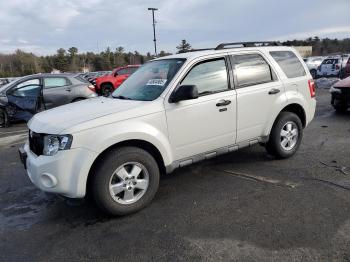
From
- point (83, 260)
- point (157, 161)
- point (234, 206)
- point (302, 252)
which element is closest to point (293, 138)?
point (234, 206)

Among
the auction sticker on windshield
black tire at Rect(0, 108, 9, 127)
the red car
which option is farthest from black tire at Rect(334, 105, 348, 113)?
the red car

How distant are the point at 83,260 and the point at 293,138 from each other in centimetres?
383

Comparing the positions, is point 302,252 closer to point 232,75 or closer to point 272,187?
point 272,187

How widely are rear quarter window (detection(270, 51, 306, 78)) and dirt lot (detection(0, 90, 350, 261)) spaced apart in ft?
4.49

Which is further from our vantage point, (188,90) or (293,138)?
(293,138)

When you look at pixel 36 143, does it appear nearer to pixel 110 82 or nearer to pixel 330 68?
pixel 110 82

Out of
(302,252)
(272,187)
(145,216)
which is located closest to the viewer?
(302,252)

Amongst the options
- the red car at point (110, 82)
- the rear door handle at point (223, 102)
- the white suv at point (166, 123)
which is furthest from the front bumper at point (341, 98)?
the red car at point (110, 82)

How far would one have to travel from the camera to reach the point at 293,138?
5707 mm

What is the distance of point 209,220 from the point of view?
3.76m

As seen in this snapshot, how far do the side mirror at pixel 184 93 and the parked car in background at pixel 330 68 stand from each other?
68.0ft

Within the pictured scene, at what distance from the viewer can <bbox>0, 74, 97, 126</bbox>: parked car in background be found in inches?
409

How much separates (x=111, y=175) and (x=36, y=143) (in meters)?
0.96

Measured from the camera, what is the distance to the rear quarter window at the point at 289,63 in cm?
548
